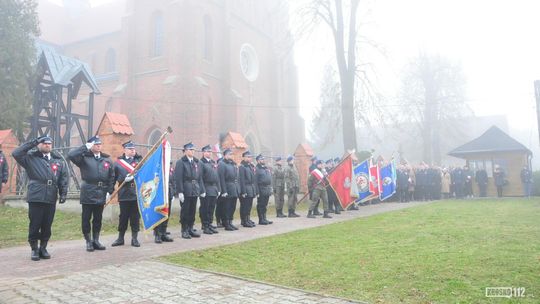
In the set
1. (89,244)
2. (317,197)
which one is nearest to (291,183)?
(317,197)

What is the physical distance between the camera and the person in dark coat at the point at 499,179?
21266mm

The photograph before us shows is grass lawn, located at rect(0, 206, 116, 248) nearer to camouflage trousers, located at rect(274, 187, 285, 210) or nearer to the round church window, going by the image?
camouflage trousers, located at rect(274, 187, 285, 210)

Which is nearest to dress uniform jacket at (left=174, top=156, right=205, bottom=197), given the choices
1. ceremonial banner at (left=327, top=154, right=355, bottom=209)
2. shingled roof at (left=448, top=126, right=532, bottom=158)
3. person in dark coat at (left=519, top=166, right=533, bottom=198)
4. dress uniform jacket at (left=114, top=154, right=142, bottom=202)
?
dress uniform jacket at (left=114, top=154, right=142, bottom=202)

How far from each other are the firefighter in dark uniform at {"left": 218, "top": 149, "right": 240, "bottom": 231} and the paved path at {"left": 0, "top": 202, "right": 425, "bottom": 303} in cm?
270

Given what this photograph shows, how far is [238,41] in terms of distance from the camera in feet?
Result: 96.7

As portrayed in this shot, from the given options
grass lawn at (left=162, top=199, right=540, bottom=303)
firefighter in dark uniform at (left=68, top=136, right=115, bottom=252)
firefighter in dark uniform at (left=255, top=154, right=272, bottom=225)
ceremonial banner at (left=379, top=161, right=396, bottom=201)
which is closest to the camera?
grass lawn at (left=162, top=199, right=540, bottom=303)

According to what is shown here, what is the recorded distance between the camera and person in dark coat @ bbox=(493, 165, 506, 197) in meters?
21.3

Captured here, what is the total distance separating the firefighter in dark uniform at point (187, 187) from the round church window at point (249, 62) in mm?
22497

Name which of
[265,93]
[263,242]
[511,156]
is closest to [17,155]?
[263,242]

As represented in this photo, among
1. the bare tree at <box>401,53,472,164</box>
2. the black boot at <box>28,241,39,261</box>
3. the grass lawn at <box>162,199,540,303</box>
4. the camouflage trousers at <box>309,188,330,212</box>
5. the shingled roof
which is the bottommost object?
the grass lawn at <box>162,199,540,303</box>

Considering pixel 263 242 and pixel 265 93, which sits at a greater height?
pixel 265 93

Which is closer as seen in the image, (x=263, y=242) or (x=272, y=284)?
(x=272, y=284)

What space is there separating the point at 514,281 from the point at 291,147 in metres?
30.2

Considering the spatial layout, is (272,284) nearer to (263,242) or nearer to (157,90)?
(263,242)
